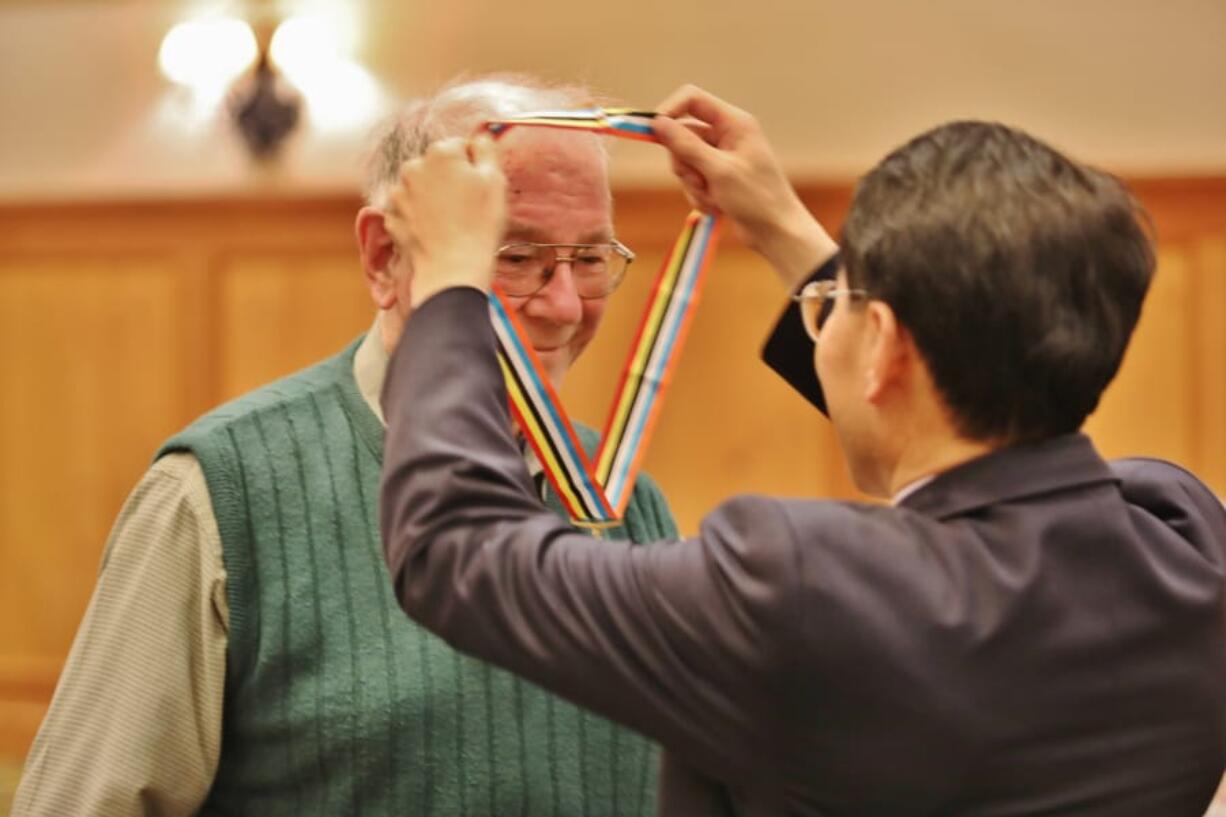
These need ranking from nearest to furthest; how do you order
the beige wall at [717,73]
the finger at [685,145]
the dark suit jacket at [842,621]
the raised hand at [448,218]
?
1. the dark suit jacket at [842,621]
2. the raised hand at [448,218]
3. the finger at [685,145]
4. the beige wall at [717,73]

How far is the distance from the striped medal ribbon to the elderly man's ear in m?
0.31

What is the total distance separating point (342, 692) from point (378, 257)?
0.52 meters

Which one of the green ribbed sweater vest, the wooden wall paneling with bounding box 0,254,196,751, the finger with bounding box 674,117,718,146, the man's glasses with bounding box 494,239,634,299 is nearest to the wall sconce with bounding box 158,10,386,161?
the wooden wall paneling with bounding box 0,254,196,751

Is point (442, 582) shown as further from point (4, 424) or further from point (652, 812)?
point (4, 424)

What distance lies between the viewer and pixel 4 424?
5.62 m

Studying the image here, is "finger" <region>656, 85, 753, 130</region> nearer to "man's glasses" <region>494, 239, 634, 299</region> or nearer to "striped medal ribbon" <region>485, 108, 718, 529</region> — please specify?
"striped medal ribbon" <region>485, 108, 718, 529</region>

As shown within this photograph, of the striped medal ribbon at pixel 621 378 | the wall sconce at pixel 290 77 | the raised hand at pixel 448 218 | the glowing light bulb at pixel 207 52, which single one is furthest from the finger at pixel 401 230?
the glowing light bulb at pixel 207 52

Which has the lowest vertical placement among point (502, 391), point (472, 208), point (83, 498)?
point (83, 498)

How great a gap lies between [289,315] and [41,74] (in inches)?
55.5

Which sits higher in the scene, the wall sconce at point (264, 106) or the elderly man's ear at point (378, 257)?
the elderly man's ear at point (378, 257)

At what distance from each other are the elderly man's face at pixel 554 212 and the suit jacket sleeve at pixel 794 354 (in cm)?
26

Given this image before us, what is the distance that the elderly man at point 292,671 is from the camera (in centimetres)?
156

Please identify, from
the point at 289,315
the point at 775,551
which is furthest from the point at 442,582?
the point at 289,315

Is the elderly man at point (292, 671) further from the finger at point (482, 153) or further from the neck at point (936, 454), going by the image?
the neck at point (936, 454)
